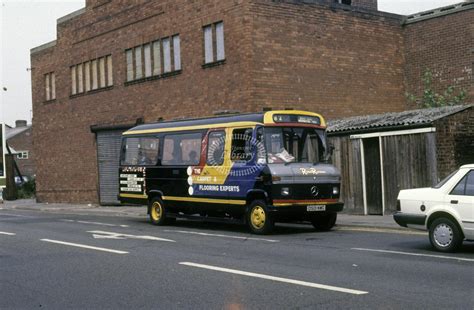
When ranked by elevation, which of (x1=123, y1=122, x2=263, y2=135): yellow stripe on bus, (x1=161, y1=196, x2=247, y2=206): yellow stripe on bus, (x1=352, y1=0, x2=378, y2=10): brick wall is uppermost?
(x1=352, y1=0, x2=378, y2=10): brick wall

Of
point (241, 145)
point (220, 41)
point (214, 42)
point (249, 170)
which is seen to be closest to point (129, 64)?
point (214, 42)

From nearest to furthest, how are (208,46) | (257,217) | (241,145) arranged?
(257,217) → (241,145) → (208,46)

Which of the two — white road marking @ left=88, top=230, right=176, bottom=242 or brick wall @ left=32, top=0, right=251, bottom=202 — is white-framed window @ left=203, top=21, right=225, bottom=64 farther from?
white road marking @ left=88, top=230, right=176, bottom=242

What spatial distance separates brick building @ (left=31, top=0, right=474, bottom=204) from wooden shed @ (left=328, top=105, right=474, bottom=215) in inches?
161

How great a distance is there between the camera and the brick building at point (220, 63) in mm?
22234

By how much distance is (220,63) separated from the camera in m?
22.7

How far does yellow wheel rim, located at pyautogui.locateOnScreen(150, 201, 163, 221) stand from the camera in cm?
1741

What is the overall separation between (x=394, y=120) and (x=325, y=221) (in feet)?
14.2

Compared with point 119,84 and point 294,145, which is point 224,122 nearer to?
point 294,145

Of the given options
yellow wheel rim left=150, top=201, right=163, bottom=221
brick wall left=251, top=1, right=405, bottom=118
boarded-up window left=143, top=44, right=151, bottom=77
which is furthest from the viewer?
boarded-up window left=143, top=44, right=151, bottom=77

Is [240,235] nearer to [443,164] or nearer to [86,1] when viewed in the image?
[443,164]

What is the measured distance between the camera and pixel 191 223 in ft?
60.0

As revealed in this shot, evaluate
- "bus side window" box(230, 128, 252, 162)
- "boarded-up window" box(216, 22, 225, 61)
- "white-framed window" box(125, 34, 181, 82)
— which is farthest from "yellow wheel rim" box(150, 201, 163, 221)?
"white-framed window" box(125, 34, 181, 82)

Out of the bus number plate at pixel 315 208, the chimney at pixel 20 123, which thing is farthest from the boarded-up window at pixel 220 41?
the chimney at pixel 20 123
